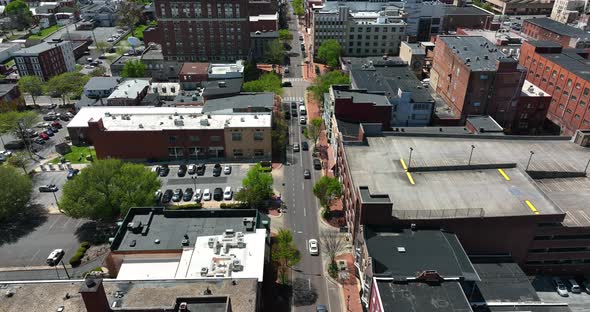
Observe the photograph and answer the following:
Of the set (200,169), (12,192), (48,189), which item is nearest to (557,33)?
(200,169)

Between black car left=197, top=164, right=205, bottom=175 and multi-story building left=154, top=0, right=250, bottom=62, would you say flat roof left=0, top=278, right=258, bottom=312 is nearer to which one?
black car left=197, top=164, right=205, bottom=175

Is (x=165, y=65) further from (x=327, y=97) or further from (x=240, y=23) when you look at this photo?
(x=327, y=97)

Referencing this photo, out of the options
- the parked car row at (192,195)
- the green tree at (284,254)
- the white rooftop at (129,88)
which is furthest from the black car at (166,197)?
the white rooftop at (129,88)

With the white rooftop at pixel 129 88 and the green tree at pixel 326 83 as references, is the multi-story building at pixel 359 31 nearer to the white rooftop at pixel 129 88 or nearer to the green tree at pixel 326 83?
the green tree at pixel 326 83

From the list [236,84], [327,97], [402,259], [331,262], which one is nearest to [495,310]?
[402,259]

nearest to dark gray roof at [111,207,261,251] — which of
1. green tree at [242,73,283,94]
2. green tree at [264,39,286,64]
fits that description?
green tree at [242,73,283,94]

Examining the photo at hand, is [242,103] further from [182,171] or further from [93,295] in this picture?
[93,295]
